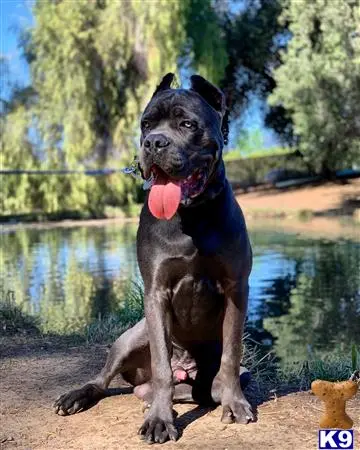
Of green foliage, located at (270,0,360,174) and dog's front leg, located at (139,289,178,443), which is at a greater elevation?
green foliage, located at (270,0,360,174)

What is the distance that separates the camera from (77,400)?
12.7 ft

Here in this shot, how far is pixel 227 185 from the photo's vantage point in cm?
365

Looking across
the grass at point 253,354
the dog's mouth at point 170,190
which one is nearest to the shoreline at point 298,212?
the grass at point 253,354

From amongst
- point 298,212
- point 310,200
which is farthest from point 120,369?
point 310,200

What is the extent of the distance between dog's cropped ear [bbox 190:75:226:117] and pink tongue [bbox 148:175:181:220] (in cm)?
57

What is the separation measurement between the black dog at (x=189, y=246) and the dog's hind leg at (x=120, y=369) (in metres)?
0.23

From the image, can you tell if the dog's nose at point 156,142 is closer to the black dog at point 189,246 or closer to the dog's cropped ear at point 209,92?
the black dog at point 189,246

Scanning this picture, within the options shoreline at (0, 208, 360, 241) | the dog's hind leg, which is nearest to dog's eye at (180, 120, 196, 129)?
the dog's hind leg

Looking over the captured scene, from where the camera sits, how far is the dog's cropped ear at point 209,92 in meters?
3.55

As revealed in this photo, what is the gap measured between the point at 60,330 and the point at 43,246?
11.1 metres

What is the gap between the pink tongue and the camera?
3.23 metres

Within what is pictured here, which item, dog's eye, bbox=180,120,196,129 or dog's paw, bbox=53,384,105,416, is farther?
dog's paw, bbox=53,384,105,416

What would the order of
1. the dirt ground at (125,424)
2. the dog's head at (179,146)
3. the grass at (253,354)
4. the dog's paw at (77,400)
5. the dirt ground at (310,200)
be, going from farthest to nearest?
the dirt ground at (310,200)
the grass at (253,354)
the dog's paw at (77,400)
the dirt ground at (125,424)
the dog's head at (179,146)

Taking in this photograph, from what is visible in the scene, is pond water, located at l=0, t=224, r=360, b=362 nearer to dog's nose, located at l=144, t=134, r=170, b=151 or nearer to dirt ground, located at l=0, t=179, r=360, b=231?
dog's nose, located at l=144, t=134, r=170, b=151
